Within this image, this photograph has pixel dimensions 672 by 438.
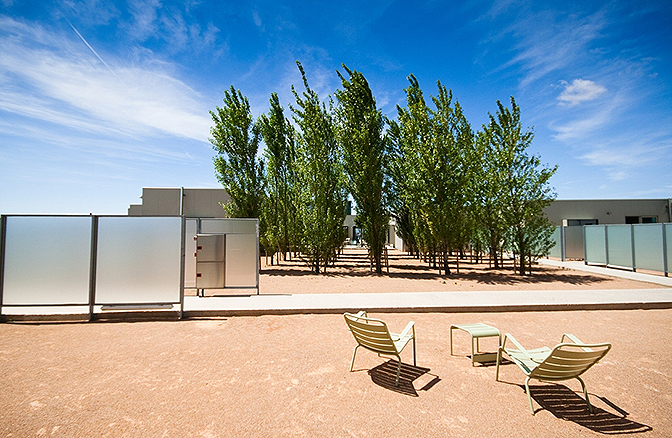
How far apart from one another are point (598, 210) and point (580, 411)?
124 ft

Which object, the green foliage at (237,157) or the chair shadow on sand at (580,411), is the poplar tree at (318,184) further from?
the chair shadow on sand at (580,411)

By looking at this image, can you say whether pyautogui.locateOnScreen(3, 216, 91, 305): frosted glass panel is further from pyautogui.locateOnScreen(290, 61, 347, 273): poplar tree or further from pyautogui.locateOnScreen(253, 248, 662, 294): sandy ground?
pyautogui.locateOnScreen(290, 61, 347, 273): poplar tree

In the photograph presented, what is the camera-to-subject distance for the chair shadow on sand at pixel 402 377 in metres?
4.27

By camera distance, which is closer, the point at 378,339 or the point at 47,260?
the point at 378,339

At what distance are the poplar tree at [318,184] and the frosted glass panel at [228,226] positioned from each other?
6.61 metres

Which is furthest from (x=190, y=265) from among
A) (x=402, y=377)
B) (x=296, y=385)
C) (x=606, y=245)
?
(x=606, y=245)

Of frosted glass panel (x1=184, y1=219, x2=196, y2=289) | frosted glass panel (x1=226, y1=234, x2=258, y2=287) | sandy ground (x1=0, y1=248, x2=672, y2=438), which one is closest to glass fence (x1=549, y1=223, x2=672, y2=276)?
sandy ground (x1=0, y1=248, x2=672, y2=438)

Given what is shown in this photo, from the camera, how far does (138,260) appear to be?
27.2 ft

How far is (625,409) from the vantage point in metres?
3.74

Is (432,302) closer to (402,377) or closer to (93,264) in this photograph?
(402,377)

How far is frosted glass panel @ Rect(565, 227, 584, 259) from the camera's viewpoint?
23500 millimetres

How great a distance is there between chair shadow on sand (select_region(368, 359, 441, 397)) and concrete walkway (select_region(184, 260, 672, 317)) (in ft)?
10.9

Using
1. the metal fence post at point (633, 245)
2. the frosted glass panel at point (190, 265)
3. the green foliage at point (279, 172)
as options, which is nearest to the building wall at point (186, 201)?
the green foliage at point (279, 172)

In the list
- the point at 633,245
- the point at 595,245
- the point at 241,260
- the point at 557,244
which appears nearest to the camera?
the point at 241,260
